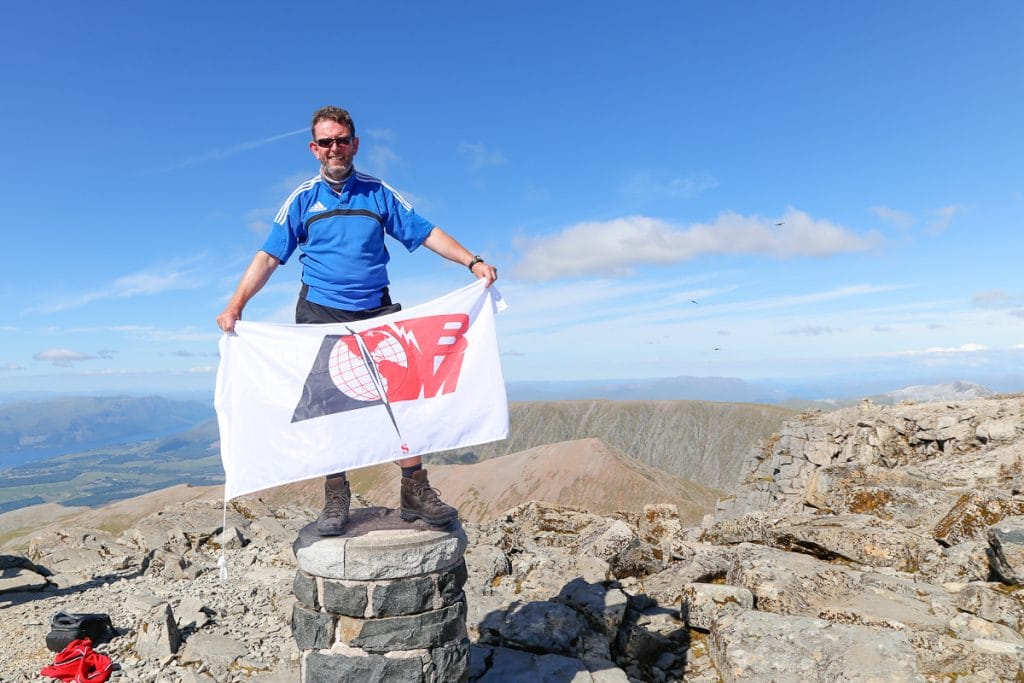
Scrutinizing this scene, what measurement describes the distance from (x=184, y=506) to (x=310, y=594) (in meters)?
27.3

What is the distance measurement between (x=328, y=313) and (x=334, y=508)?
7.16 feet

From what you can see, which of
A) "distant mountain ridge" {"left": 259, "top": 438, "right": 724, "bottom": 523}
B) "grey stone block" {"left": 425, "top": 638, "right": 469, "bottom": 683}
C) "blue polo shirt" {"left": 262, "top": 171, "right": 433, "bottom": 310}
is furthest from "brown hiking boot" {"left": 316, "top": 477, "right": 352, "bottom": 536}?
"distant mountain ridge" {"left": 259, "top": 438, "right": 724, "bottom": 523}

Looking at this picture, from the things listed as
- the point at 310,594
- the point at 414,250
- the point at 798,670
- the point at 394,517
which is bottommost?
the point at 798,670

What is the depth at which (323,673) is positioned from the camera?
579 cm

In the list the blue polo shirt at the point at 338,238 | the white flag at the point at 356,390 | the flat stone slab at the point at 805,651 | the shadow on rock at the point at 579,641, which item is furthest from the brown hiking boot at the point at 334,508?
the flat stone slab at the point at 805,651

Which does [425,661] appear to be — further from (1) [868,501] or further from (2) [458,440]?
(1) [868,501]

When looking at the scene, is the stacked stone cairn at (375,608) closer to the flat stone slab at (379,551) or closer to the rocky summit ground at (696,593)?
the flat stone slab at (379,551)

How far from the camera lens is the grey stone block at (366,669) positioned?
5.72 m

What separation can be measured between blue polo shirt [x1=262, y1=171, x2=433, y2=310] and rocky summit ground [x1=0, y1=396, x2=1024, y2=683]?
19.8 feet

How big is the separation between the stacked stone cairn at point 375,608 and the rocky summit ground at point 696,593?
297cm

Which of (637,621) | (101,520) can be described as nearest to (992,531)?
(637,621)

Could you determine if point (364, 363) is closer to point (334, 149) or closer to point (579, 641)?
point (334, 149)

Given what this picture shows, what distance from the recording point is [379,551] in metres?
5.68

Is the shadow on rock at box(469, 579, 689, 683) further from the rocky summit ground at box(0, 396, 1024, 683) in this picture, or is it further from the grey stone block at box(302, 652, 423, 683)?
the grey stone block at box(302, 652, 423, 683)
